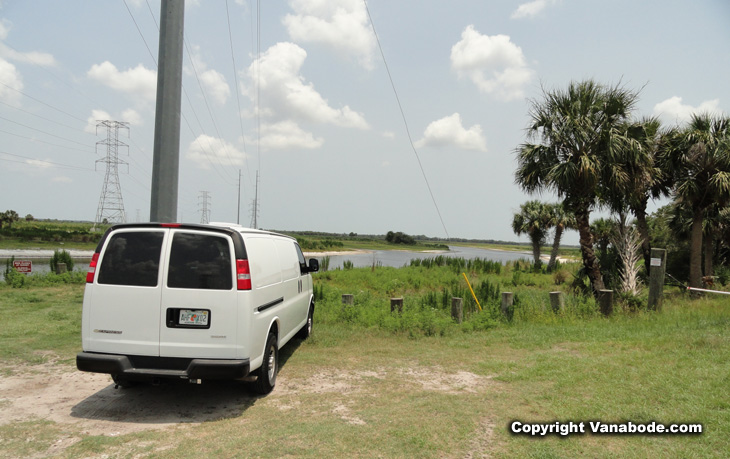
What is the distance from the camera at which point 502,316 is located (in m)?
10.4

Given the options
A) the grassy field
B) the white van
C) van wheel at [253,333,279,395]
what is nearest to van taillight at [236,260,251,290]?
the white van

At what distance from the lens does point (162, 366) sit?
464 centimetres

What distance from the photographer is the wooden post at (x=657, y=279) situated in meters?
10.4

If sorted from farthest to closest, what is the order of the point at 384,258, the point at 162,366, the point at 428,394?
the point at 384,258 → the point at 428,394 → the point at 162,366

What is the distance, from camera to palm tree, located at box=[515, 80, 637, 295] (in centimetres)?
1432

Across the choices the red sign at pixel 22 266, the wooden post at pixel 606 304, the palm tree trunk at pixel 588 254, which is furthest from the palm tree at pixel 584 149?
the red sign at pixel 22 266

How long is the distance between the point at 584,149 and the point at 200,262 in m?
13.9

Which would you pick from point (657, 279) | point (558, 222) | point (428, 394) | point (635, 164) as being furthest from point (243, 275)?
point (558, 222)

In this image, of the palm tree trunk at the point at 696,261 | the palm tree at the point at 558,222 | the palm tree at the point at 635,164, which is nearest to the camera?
A: the palm tree at the point at 635,164

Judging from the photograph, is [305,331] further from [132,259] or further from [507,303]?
[507,303]

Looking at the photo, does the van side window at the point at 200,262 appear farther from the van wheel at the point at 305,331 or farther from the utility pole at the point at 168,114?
the utility pole at the point at 168,114

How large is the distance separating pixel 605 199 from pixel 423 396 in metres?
13.5

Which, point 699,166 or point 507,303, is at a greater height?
point 699,166

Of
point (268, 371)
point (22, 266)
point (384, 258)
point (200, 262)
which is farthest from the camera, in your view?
point (384, 258)
